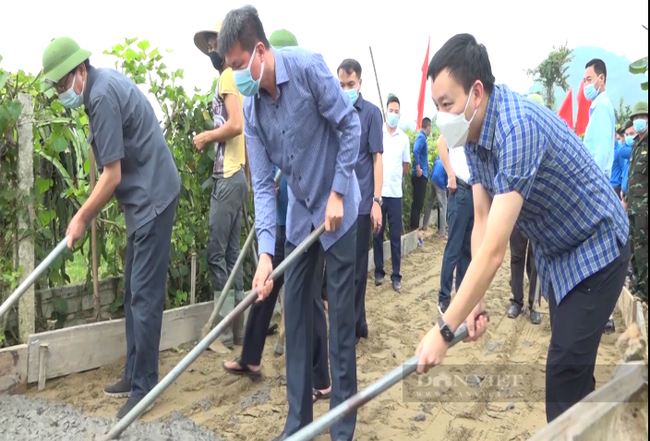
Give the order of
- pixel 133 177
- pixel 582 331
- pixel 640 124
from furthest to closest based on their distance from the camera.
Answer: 1. pixel 640 124
2. pixel 133 177
3. pixel 582 331

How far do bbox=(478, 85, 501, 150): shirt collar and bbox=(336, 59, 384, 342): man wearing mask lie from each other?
243 cm

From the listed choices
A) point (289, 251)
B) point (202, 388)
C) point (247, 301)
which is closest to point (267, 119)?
point (289, 251)

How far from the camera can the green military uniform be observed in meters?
2.55

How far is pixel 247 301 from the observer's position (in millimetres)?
2789

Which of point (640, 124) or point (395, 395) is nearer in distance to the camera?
point (395, 395)

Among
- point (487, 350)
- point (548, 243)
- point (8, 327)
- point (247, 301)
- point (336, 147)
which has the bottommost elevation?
point (487, 350)

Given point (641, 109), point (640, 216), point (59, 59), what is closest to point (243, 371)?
point (59, 59)

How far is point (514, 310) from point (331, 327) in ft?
10.5

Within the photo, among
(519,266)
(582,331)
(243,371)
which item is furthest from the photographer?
(519,266)

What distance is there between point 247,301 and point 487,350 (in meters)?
2.49

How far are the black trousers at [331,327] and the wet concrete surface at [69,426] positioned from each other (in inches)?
21.7

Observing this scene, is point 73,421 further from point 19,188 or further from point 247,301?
point 19,188

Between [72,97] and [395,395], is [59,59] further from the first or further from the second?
[395,395]

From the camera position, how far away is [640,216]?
8.48 ft
